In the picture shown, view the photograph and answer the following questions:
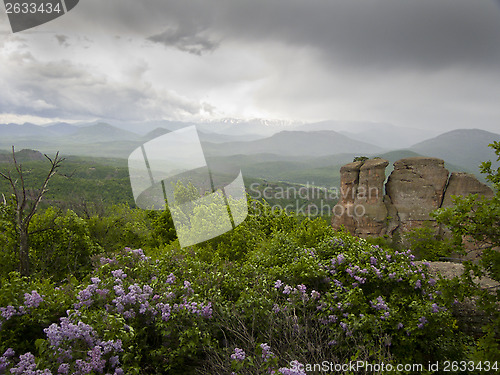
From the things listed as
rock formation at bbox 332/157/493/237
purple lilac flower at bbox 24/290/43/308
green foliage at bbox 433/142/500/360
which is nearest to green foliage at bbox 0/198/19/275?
purple lilac flower at bbox 24/290/43/308

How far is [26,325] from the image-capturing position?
11.4ft

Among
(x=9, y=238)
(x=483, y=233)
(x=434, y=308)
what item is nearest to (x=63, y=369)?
(x=434, y=308)

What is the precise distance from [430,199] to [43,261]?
3682 centimetres

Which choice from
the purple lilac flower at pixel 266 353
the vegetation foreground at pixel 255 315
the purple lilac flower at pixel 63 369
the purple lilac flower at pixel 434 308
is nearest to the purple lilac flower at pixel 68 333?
the vegetation foreground at pixel 255 315

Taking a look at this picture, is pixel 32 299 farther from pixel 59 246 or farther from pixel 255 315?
pixel 59 246

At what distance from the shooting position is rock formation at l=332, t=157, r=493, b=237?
3294cm

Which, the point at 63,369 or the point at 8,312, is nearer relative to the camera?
the point at 63,369

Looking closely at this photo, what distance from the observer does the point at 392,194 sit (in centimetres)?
3566

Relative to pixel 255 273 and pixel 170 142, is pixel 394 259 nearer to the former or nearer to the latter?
pixel 255 273

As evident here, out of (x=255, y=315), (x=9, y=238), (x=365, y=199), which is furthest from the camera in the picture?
(x=365, y=199)

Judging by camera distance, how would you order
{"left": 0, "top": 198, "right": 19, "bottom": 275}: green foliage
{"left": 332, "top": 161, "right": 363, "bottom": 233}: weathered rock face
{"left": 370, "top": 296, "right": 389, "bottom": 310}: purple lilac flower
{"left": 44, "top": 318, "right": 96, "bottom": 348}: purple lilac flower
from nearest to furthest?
{"left": 44, "top": 318, "right": 96, "bottom": 348}: purple lilac flower < {"left": 370, "top": 296, "right": 389, "bottom": 310}: purple lilac flower < {"left": 0, "top": 198, "right": 19, "bottom": 275}: green foliage < {"left": 332, "top": 161, "right": 363, "bottom": 233}: weathered rock face

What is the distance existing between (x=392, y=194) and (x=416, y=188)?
9.15ft

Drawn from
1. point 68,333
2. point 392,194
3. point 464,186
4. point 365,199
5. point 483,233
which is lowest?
point 365,199

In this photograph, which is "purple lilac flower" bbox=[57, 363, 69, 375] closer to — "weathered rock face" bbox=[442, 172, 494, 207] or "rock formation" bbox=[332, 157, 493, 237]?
"rock formation" bbox=[332, 157, 493, 237]
